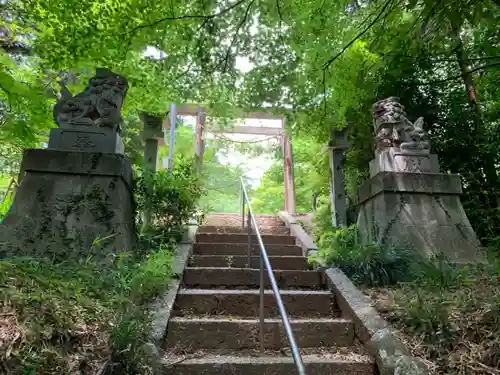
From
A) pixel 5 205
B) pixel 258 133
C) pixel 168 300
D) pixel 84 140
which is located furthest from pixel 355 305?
pixel 258 133

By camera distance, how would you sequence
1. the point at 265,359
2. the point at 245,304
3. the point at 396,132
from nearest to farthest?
the point at 265,359 < the point at 245,304 < the point at 396,132

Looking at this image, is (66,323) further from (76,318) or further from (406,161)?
Answer: (406,161)

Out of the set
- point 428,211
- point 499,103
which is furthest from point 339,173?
point 499,103

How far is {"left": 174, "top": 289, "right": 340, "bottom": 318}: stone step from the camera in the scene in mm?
3430

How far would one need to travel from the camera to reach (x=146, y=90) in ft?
16.3

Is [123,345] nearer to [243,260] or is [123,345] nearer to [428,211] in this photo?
[243,260]

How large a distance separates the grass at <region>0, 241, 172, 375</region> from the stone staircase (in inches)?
16.9

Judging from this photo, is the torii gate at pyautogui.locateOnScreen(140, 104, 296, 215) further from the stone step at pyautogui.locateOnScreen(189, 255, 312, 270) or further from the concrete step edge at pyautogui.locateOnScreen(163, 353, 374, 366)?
the concrete step edge at pyautogui.locateOnScreen(163, 353, 374, 366)

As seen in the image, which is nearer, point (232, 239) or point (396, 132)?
point (396, 132)

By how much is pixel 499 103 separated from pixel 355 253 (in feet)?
11.8

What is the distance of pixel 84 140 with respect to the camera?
414 centimetres

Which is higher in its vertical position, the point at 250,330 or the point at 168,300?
the point at 168,300

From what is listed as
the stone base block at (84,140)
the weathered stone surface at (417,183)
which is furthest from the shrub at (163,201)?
the weathered stone surface at (417,183)

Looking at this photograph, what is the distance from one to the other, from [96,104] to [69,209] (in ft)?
4.04
